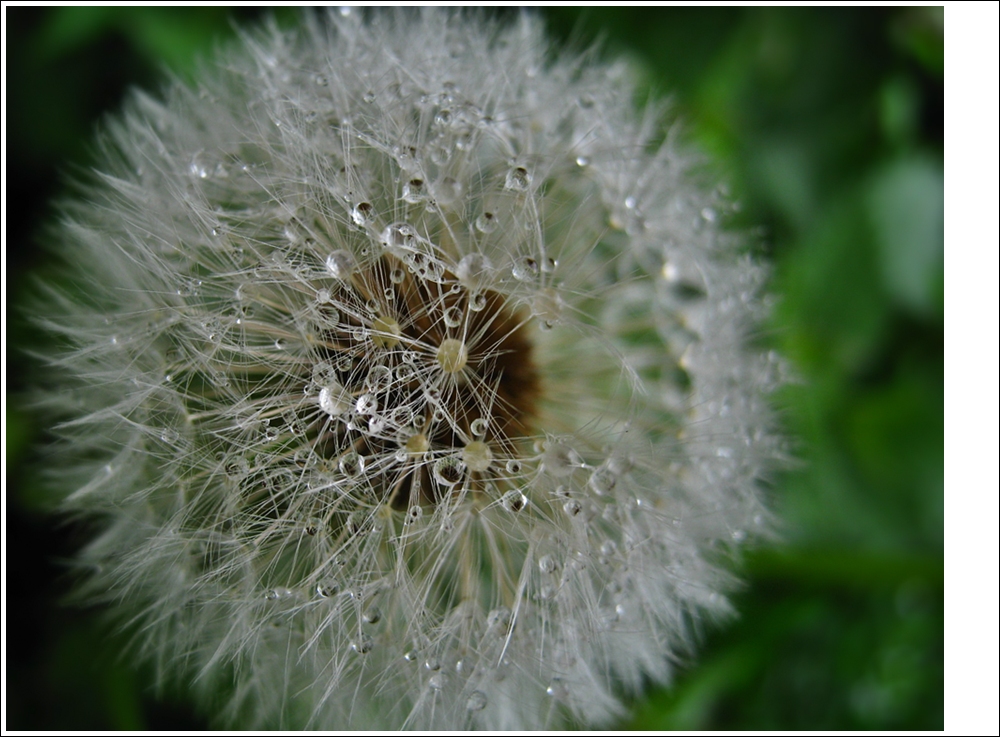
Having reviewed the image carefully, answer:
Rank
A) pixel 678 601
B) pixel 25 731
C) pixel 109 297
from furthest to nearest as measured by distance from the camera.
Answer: pixel 25 731
pixel 678 601
pixel 109 297

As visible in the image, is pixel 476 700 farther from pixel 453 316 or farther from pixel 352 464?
pixel 453 316

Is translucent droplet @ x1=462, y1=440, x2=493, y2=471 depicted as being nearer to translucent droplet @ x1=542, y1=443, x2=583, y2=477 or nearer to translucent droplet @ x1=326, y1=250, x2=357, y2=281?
translucent droplet @ x1=542, y1=443, x2=583, y2=477

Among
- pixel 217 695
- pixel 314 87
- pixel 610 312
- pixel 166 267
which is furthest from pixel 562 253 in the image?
pixel 217 695

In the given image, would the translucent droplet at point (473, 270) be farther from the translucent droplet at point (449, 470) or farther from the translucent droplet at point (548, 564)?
the translucent droplet at point (548, 564)

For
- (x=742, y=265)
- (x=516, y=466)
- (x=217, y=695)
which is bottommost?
(x=217, y=695)

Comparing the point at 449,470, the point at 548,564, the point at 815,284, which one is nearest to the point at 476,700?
the point at 548,564

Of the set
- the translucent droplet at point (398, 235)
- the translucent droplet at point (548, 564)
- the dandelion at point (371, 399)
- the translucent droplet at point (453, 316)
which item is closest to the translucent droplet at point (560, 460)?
the dandelion at point (371, 399)

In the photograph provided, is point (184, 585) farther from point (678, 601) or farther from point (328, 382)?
point (678, 601)
